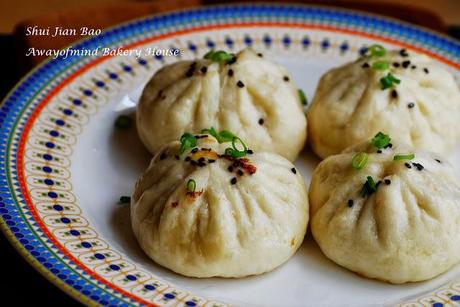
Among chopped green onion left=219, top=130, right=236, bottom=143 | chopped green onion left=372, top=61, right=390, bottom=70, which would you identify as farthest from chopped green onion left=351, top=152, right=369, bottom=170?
chopped green onion left=372, top=61, right=390, bottom=70

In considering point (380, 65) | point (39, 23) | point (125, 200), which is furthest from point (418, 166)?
point (39, 23)

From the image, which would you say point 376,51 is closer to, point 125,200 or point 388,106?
point 388,106

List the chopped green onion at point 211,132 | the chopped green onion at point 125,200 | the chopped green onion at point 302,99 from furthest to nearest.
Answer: the chopped green onion at point 302,99, the chopped green onion at point 125,200, the chopped green onion at point 211,132

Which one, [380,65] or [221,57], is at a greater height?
[221,57]

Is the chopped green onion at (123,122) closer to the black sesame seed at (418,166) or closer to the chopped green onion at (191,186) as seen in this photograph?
the chopped green onion at (191,186)

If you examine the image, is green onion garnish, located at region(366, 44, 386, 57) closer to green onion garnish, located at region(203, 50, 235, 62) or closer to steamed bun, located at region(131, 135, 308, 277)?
green onion garnish, located at region(203, 50, 235, 62)

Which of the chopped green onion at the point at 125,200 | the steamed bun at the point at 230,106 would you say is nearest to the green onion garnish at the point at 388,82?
the steamed bun at the point at 230,106
